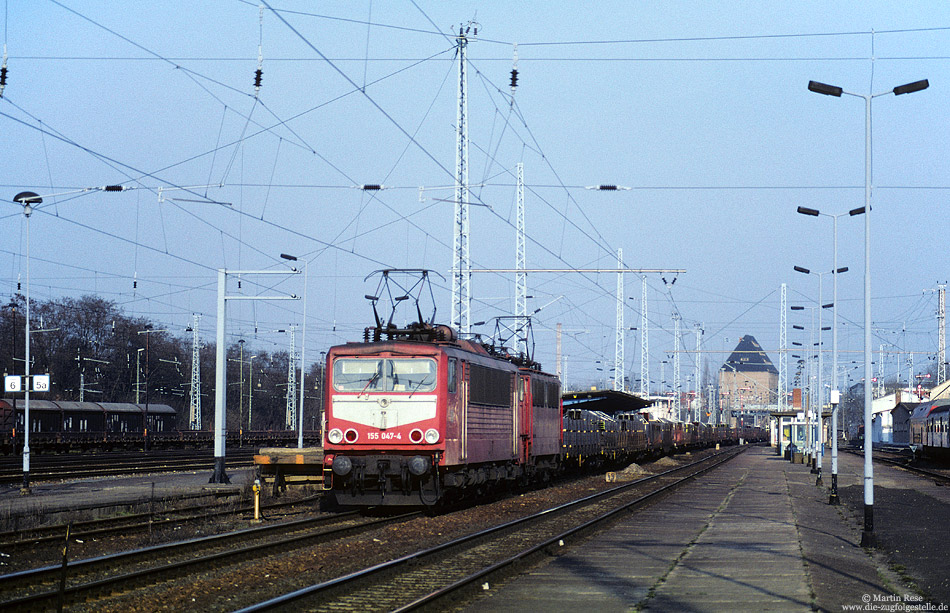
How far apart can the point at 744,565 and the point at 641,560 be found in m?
1.55

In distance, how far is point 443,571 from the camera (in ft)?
49.0

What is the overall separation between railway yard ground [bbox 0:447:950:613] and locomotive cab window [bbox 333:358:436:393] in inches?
110

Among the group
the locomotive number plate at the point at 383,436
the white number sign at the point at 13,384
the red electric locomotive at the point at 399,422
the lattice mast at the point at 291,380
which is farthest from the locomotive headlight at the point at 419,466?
the lattice mast at the point at 291,380

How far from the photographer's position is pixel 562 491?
107 feet

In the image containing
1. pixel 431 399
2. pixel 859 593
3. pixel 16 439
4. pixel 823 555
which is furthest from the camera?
pixel 16 439

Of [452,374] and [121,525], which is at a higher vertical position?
[452,374]

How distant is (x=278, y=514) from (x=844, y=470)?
3550cm

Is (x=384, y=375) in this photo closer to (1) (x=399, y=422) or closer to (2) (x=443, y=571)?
(1) (x=399, y=422)

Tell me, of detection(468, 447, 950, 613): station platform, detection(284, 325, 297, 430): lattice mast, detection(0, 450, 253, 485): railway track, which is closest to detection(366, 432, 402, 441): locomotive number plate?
detection(468, 447, 950, 613): station platform

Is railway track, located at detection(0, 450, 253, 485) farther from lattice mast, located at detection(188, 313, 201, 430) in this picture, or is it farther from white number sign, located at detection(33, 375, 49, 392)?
lattice mast, located at detection(188, 313, 201, 430)

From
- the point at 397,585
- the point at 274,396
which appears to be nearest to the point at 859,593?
the point at 397,585

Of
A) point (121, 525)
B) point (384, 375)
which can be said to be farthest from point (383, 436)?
point (121, 525)

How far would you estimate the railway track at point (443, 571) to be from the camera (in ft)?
40.0

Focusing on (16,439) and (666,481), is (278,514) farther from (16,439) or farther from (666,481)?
(16,439)
